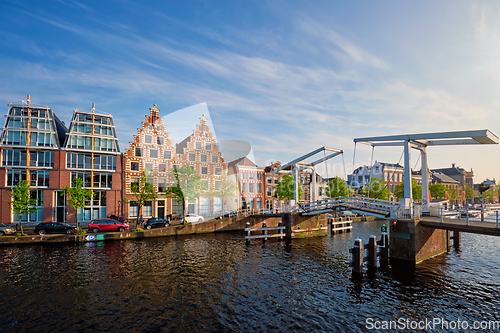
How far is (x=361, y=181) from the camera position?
88.9 meters

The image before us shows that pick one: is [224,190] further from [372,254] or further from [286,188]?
[372,254]

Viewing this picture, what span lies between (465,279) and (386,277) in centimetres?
485

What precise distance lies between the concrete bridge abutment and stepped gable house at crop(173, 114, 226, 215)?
117ft

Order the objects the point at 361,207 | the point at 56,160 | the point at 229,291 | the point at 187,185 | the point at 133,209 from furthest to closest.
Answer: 1. the point at 133,209
2. the point at 56,160
3. the point at 187,185
4. the point at 361,207
5. the point at 229,291

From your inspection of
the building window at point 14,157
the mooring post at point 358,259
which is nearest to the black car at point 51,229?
the building window at point 14,157

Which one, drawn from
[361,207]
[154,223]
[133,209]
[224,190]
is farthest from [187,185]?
[361,207]

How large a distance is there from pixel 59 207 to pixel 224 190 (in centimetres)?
2680

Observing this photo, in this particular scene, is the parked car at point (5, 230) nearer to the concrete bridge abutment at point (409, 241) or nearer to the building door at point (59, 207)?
the building door at point (59, 207)

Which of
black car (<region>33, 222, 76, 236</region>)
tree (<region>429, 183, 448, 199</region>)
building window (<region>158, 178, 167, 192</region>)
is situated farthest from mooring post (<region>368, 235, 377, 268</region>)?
tree (<region>429, 183, 448, 199</region>)

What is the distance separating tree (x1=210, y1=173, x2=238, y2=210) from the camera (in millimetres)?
51156

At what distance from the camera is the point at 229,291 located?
15.8 metres

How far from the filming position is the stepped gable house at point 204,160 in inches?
2036

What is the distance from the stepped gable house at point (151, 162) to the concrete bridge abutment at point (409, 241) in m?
38.0

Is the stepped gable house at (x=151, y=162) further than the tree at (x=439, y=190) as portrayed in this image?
No
